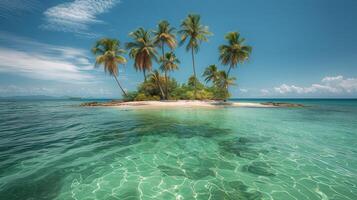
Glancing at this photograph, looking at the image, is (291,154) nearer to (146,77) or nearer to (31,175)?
(31,175)

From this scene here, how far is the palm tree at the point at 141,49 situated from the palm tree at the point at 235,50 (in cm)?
1319

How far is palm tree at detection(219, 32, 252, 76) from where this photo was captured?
29797 millimetres

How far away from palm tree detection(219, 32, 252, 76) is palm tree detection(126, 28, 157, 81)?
13187mm

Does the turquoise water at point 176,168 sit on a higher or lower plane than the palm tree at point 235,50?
lower

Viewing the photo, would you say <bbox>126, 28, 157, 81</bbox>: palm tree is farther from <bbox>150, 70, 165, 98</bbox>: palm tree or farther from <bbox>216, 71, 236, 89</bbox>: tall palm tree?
<bbox>216, 71, 236, 89</bbox>: tall palm tree

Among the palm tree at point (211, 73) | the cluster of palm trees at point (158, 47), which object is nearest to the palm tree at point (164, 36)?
the cluster of palm trees at point (158, 47)

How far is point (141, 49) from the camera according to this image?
99.3 ft

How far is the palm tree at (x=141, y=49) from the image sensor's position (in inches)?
1194

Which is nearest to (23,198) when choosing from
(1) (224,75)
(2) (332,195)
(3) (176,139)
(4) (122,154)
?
(4) (122,154)

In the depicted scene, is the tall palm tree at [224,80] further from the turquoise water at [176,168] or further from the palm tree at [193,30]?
the turquoise water at [176,168]

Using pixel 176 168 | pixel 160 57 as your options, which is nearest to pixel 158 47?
pixel 160 57

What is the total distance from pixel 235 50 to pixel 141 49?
1716 cm

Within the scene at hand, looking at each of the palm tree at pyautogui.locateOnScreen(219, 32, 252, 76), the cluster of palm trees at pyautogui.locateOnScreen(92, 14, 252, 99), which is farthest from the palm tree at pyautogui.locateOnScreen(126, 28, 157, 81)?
the palm tree at pyautogui.locateOnScreen(219, 32, 252, 76)

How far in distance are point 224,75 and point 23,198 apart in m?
36.8
